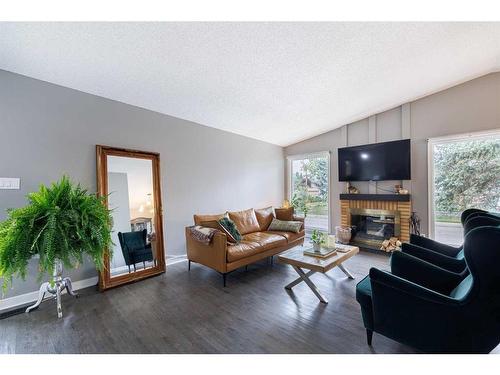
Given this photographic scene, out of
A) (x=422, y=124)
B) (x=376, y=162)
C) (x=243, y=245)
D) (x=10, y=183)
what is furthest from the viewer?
(x=376, y=162)

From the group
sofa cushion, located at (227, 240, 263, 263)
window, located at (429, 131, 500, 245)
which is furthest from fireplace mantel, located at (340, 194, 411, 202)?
sofa cushion, located at (227, 240, 263, 263)

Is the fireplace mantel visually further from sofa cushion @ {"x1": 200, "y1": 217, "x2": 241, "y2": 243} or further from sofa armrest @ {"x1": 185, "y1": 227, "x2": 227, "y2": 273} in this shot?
sofa armrest @ {"x1": 185, "y1": 227, "x2": 227, "y2": 273}

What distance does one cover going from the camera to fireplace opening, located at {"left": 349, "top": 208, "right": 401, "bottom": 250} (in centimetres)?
453

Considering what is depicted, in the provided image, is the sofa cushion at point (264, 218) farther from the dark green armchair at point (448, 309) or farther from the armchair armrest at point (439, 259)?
the dark green armchair at point (448, 309)

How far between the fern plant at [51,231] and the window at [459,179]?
520 centimetres

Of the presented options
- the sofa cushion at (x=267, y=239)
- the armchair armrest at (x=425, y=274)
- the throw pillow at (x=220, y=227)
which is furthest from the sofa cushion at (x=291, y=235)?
the armchair armrest at (x=425, y=274)

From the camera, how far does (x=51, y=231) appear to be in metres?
1.98

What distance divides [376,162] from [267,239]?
9.20 feet

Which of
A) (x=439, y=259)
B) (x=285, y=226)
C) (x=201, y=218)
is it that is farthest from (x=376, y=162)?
(x=201, y=218)

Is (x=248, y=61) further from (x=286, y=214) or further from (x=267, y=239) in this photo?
(x=286, y=214)

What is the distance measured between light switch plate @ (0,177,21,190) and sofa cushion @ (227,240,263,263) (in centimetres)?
247

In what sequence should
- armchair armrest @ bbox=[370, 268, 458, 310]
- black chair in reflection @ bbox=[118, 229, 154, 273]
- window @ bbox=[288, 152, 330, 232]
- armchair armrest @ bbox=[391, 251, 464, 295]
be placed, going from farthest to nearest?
window @ bbox=[288, 152, 330, 232] → black chair in reflection @ bbox=[118, 229, 154, 273] → armchair armrest @ bbox=[391, 251, 464, 295] → armchair armrest @ bbox=[370, 268, 458, 310]

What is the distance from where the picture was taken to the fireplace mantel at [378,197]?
4.29m
